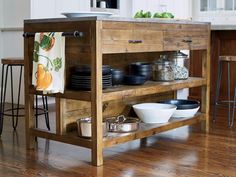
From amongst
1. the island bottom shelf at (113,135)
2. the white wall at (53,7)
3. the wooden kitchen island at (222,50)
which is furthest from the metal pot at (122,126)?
the white wall at (53,7)

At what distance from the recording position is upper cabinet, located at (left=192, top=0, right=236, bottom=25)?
6.94 m

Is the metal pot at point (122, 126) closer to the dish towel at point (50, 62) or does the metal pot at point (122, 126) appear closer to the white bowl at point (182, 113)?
the dish towel at point (50, 62)

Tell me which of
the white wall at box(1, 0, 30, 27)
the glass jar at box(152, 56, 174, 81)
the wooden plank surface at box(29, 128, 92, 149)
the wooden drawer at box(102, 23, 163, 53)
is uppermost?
the white wall at box(1, 0, 30, 27)

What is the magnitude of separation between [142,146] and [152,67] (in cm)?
74

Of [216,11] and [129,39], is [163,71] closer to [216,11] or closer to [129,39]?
[129,39]

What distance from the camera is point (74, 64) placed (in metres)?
3.07

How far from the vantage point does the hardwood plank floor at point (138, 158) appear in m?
2.70

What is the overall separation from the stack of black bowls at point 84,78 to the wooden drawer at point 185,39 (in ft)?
1.83

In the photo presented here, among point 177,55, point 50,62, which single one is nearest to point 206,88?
point 177,55

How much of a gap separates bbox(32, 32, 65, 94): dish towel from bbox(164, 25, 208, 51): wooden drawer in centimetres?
86

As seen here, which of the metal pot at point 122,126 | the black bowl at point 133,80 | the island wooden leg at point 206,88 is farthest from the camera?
the island wooden leg at point 206,88

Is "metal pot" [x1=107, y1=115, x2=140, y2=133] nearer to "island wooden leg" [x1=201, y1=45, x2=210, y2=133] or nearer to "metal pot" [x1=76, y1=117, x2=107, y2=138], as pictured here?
"metal pot" [x1=76, y1=117, x2=107, y2=138]

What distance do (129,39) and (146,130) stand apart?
0.69 metres

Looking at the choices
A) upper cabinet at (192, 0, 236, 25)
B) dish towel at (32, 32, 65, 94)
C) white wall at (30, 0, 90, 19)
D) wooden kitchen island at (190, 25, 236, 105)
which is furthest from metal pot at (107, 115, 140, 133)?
upper cabinet at (192, 0, 236, 25)
